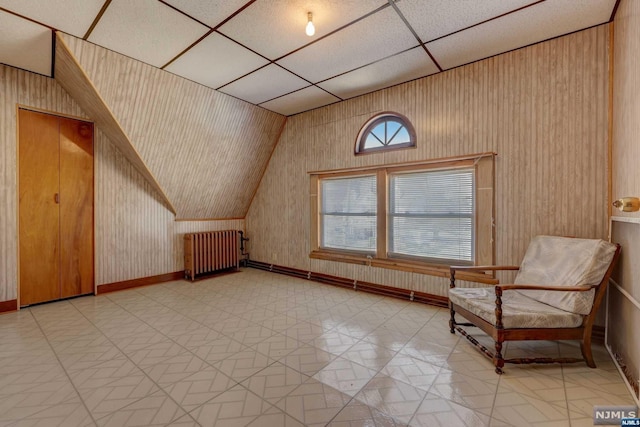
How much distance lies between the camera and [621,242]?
2.35 m

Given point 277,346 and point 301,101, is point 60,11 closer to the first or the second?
point 301,101

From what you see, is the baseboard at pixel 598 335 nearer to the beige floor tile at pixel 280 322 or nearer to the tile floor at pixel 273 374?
the tile floor at pixel 273 374

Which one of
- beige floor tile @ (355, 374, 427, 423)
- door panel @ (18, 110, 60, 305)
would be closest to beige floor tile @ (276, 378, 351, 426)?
beige floor tile @ (355, 374, 427, 423)

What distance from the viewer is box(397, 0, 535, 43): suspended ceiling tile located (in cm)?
240

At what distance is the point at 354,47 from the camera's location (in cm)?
304

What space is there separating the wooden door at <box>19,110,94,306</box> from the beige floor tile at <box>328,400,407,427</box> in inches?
171

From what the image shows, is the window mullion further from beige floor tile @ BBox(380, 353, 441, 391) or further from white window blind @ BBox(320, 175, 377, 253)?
beige floor tile @ BBox(380, 353, 441, 391)

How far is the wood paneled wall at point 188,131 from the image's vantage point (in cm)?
332

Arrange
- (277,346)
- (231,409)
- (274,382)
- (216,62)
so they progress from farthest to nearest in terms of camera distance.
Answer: (216,62) < (277,346) < (274,382) < (231,409)

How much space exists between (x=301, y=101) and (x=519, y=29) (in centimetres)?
291

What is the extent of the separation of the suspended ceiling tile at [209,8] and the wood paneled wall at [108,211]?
9.11ft

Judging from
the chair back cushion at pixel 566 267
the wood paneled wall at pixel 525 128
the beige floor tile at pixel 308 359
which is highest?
the wood paneled wall at pixel 525 128

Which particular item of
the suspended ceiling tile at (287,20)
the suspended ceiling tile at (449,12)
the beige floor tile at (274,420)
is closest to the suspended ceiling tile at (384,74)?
the suspended ceiling tile at (449,12)

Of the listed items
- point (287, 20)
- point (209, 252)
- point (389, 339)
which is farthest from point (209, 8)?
point (209, 252)
